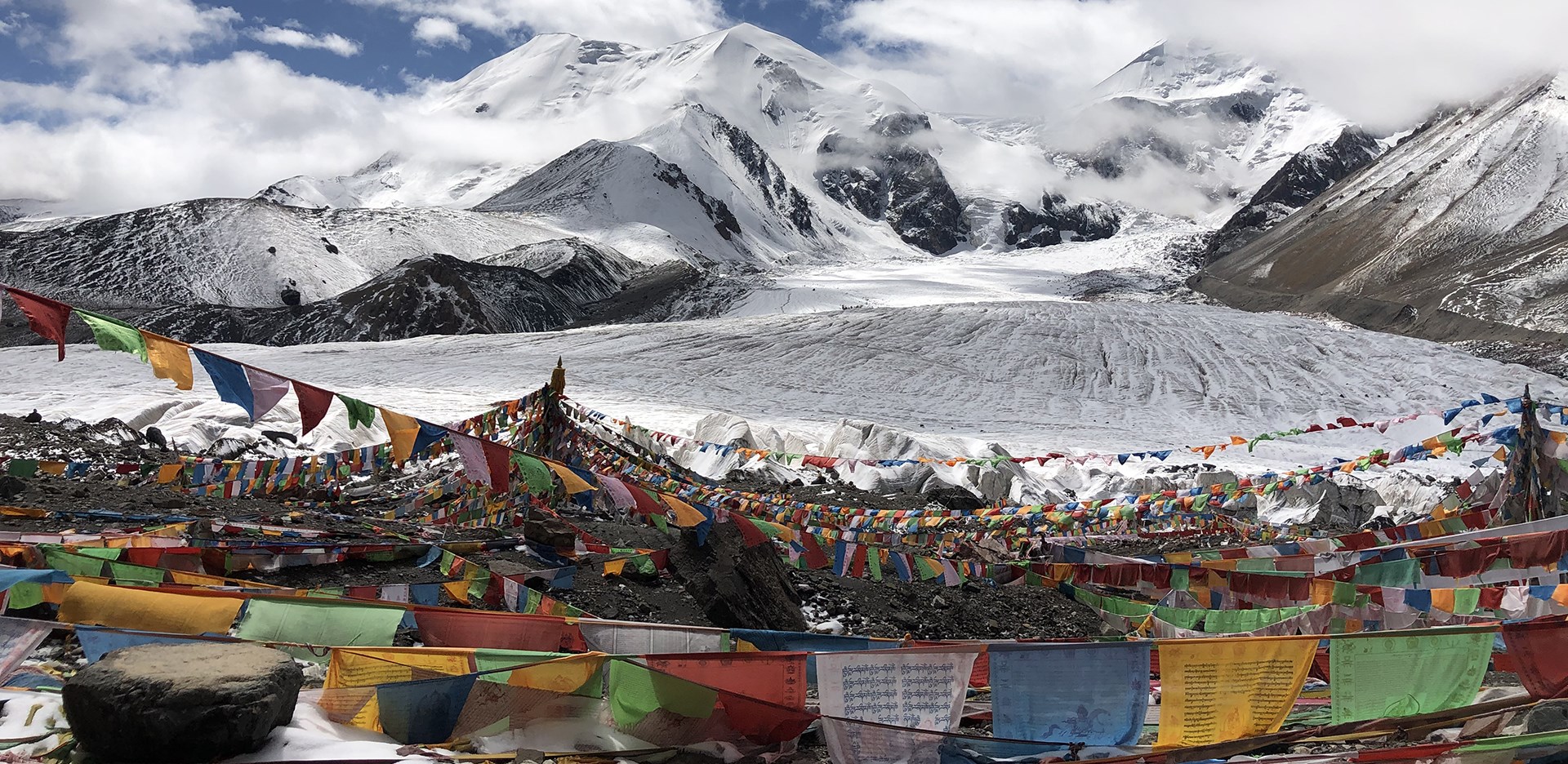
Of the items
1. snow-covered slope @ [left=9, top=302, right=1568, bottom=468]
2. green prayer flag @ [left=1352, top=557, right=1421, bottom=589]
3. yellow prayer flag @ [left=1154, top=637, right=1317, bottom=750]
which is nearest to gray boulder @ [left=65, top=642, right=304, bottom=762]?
yellow prayer flag @ [left=1154, top=637, right=1317, bottom=750]

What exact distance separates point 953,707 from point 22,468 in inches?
475

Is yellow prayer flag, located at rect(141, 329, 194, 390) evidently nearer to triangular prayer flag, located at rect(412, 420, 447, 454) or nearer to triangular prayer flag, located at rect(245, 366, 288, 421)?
triangular prayer flag, located at rect(245, 366, 288, 421)

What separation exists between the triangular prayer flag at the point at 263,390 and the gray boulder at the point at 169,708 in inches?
178

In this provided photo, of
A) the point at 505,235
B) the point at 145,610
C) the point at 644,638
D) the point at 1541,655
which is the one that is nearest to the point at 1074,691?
the point at 1541,655

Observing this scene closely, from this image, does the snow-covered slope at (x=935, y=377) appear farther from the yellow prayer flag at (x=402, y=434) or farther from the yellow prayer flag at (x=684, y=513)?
the yellow prayer flag at (x=684, y=513)

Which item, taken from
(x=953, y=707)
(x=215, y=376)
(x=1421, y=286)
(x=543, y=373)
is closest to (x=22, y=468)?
(x=215, y=376)

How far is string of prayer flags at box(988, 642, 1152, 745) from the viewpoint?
497cm

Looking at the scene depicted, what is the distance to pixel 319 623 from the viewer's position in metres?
5.86

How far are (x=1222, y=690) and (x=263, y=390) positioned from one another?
748cm

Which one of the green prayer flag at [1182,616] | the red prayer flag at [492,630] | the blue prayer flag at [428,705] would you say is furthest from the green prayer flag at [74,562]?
the green prayer flag at [1182,616]

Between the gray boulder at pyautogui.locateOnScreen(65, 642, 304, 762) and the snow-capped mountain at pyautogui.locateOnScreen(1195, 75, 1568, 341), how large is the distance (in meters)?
53.6

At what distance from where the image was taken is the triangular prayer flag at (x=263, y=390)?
8.67 metres

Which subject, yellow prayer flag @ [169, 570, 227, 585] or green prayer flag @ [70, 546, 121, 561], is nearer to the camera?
yellow prayer flag @ [169, 570, 227, 585]

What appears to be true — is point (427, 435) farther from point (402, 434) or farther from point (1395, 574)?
point (1395, 574)
